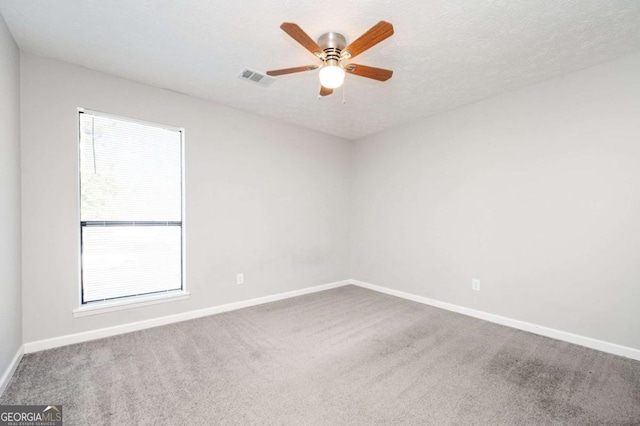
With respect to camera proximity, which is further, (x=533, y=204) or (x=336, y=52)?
(x=533, y=204)

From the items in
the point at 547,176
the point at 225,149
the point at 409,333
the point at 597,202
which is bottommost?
the point at 409,333

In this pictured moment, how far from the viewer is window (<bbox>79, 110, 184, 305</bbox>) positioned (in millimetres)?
2834

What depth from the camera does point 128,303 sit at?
2988 millimetres

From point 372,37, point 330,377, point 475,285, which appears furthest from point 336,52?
point 475,285

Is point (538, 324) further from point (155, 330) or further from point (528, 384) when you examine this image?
point (155, 330)

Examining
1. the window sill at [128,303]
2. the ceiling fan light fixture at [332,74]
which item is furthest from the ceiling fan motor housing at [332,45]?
the window sill at [128,303]

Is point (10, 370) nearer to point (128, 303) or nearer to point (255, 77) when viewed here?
point (128, 303)

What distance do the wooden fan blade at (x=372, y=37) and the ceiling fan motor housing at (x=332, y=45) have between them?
Result: 0.09 m

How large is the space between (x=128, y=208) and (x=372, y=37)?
2.87 metres

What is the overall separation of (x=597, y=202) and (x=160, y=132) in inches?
179

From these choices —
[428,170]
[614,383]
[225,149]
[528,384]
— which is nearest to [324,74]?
[225,149]

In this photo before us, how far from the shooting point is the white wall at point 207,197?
8.45 feet

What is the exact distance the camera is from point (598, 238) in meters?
2.68

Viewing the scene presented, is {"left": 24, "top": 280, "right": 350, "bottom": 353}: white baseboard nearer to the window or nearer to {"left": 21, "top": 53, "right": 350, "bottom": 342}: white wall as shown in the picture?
{"left": 21, "top": 53, "right": 350, "bottom": 342}: white wall
